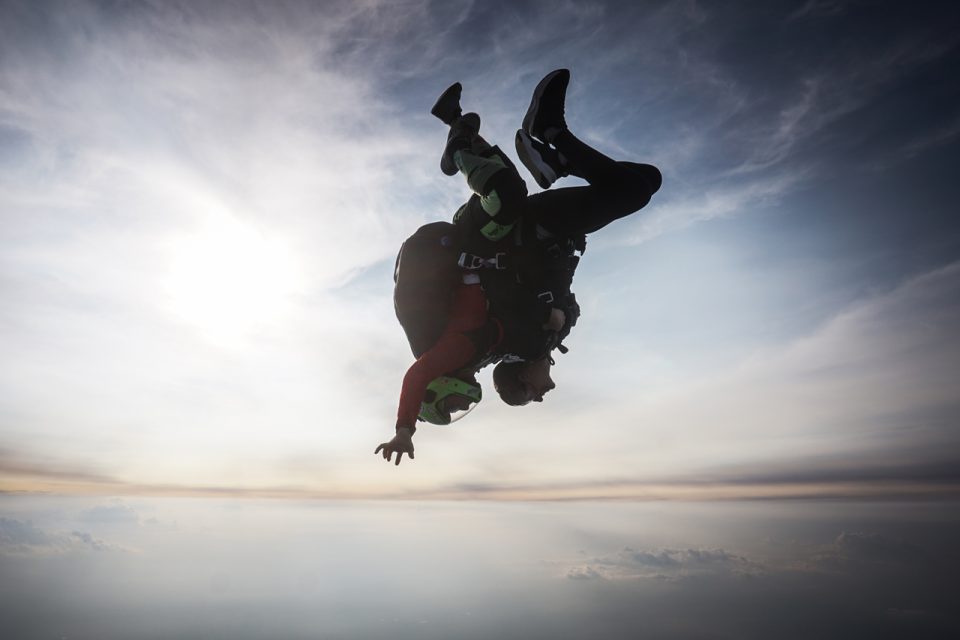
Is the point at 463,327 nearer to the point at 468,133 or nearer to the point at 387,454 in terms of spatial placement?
the point at 387,454

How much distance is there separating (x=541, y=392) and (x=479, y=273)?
1370mm

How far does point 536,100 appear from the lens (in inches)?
118

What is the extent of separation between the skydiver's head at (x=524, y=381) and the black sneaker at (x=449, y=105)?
214 centimetres

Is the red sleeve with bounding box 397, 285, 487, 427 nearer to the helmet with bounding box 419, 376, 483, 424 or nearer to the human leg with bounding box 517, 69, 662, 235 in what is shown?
the helmet with bounding box 419, 376, 483, 424

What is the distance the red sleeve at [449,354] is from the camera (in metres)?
3.29

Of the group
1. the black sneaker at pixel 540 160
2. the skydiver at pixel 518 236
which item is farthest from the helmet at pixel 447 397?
the black sneaker at pixel 540 160

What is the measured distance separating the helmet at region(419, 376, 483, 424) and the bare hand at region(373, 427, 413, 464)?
0.47 m

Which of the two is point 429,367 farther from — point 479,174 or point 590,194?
point 590,194

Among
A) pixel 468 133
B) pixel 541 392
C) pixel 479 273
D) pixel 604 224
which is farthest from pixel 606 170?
pixel 541 392

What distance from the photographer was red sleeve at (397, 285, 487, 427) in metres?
3.29

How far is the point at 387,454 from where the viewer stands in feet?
9.97

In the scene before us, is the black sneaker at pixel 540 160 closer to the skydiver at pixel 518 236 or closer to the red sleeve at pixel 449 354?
the skydiver at pixel 518 236

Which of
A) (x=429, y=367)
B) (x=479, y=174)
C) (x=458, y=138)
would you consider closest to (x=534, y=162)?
(x=479, y=174)

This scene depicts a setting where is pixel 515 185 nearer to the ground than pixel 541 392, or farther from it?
farther from it
